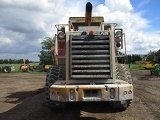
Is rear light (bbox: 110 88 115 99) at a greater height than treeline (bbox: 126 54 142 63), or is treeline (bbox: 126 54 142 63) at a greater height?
treeline (bbox: 126 54 142 63)

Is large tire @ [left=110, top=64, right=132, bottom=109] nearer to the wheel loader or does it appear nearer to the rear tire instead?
the rear tire

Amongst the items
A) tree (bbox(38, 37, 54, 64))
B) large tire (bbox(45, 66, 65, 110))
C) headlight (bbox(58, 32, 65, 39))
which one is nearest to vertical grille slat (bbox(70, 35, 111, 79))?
headlight (bbox(58, 32, 65, 39))

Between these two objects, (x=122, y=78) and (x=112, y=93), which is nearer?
(x=112, y=93)

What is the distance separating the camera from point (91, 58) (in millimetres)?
Answer: 7961

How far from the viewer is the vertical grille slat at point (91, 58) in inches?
312

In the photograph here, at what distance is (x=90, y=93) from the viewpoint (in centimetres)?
756

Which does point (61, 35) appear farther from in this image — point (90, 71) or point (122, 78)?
point (122, 78)

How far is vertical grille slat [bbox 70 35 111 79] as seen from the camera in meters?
A: 7.92

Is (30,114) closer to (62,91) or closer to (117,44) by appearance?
(62,91)

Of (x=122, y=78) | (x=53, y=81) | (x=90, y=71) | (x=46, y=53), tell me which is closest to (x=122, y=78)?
(x=122, y=78)

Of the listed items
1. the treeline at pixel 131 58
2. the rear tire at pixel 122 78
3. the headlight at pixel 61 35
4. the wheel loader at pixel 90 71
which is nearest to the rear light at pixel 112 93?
the wheel loader at pixel 90 71

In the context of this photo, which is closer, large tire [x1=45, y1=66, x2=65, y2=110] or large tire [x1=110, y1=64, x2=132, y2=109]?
large tire [x1=45, y1=66, x2=65, y2=110]

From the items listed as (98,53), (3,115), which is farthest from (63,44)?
(3,115)

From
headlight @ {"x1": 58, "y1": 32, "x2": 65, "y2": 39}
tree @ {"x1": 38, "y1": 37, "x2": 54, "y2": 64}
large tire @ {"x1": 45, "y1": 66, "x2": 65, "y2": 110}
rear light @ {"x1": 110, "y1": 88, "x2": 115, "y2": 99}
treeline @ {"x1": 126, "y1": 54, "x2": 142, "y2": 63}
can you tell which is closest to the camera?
rear light @ {"x1": 110, "y1": 88, "x2": 115, "y2": 99}
